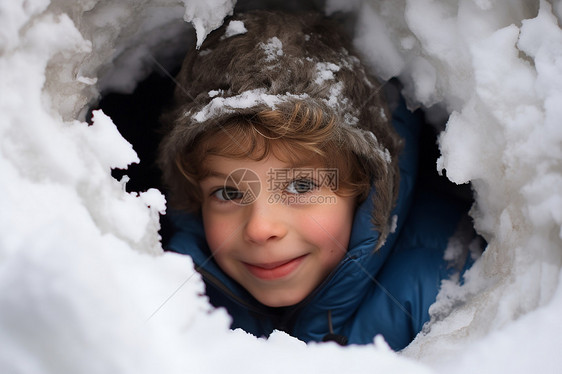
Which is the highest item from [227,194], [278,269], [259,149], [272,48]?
[272,48]

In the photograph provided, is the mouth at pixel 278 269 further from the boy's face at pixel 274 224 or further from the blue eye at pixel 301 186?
the blue eye at pixel 301 186

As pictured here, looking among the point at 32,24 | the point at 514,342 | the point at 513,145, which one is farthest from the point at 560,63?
the point at 32,24

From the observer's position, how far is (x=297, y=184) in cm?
116

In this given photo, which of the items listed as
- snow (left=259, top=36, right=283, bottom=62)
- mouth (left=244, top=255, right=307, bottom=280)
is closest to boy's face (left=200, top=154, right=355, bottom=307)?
mouth (left=244, top=255, right=307, bottom=280)

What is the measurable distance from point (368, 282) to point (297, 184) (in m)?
0.36

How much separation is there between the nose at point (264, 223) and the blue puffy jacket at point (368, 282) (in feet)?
0.66

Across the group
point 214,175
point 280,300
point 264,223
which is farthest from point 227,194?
point 280,300

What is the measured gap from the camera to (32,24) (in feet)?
2.60

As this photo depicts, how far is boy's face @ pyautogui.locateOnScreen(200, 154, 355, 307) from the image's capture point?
1.12 metres

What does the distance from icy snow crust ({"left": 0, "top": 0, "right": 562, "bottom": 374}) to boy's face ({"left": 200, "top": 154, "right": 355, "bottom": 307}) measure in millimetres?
290

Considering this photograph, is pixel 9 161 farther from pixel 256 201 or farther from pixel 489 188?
pixel 489 188

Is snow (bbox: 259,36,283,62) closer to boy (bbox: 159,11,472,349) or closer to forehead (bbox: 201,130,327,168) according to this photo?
boy (bbox: 159,11,472,349)

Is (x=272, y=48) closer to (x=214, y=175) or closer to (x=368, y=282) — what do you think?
(x=214, y=175)

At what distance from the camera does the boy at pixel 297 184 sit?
1114 mm
